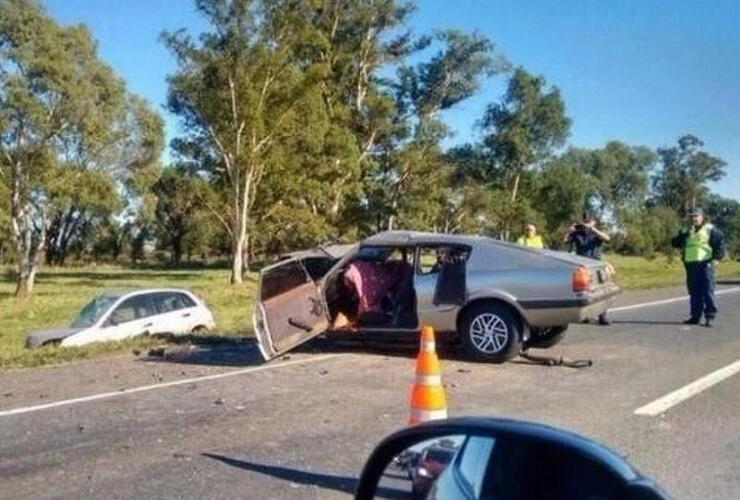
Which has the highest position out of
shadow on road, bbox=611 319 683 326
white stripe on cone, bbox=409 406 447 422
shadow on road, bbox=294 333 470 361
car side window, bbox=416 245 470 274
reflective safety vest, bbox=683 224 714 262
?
reflective safety vest, bbox=683 224 714 262

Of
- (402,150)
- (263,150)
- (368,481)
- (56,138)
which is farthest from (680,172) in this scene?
(368,481)

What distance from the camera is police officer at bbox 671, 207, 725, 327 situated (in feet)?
47.2

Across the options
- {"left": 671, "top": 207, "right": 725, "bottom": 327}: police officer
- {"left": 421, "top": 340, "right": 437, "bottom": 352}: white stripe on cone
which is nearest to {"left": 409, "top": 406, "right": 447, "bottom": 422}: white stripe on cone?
{"left": 421, "top": 340, "right": 437, "bottom": 352}: white stripe on cone

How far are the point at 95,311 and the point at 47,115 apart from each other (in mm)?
26138

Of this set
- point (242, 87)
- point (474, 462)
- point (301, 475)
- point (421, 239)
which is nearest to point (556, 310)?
point (421, 239)

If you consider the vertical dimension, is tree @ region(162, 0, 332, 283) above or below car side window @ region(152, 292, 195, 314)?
above

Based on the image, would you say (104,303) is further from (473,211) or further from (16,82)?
(473,211)

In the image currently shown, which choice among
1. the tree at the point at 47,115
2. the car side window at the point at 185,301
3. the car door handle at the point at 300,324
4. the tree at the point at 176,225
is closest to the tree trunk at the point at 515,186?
the tree at the point at 176,225

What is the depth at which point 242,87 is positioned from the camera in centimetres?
4450

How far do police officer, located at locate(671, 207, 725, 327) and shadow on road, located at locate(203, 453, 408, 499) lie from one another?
10181mm

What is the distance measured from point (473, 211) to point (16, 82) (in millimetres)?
35749

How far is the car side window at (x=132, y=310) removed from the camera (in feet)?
64.6

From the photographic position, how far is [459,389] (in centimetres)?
898

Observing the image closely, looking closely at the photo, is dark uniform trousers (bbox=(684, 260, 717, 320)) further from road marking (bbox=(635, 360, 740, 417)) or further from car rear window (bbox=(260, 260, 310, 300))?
car rear window (bbox=(260, 260, 310, 300))
